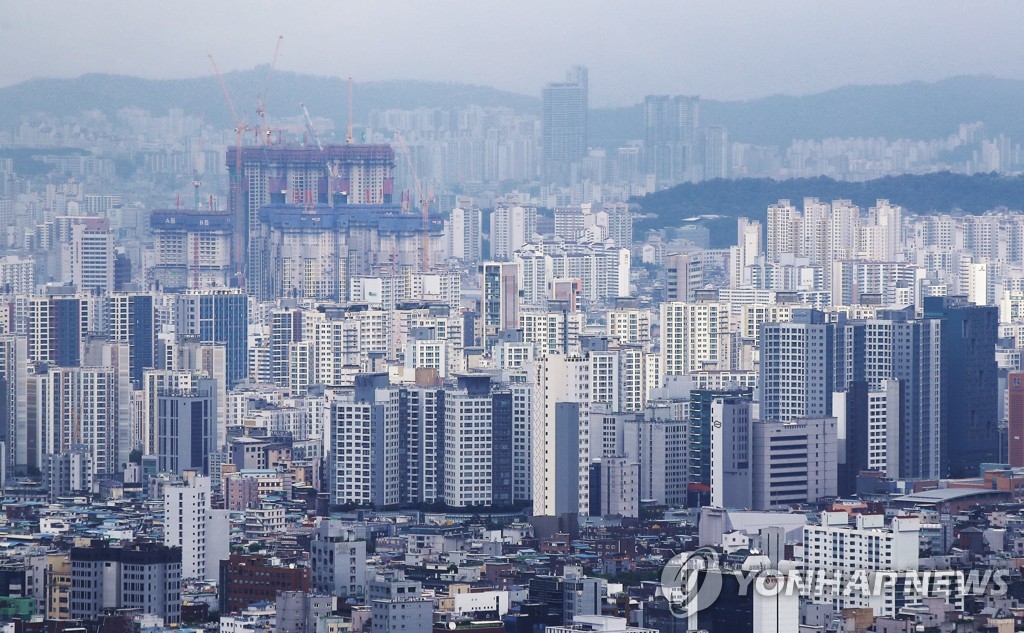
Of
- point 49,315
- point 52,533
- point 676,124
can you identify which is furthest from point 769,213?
point 52,533

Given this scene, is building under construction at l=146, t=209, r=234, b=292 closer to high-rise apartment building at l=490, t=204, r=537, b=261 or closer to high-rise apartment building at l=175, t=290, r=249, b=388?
high-rise apartment building at l=490, t=204, r=537, b=261

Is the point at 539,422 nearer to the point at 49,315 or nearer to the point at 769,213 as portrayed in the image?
the point at 49,315

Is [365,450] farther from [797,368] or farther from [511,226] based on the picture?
[511,226]

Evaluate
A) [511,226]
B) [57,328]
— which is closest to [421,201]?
[511,226]

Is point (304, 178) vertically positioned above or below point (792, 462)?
above

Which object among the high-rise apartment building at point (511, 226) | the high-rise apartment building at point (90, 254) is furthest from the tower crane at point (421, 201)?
the high-rise apartment building at point (90, 254)

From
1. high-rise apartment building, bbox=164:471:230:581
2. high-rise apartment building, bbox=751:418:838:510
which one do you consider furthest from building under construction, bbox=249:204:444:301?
high-rise apartment building, bbox=164:471:230:581
